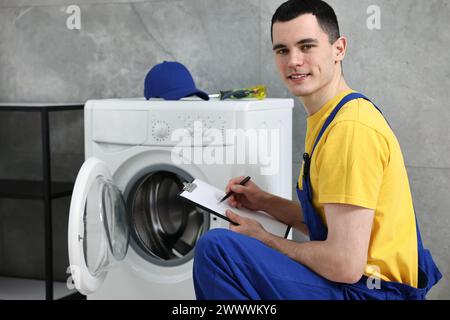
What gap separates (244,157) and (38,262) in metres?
1.55

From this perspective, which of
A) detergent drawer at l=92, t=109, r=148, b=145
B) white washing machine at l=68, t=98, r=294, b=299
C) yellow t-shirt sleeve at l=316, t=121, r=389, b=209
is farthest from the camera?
detergent drawer at l=92, t=109, r=148, b=145

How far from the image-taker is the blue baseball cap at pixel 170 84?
91.1 inches

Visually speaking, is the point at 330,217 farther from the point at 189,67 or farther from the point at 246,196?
the point at 189,67

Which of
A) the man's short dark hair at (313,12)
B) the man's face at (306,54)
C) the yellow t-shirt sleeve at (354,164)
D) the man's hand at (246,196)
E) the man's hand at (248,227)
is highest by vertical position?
the man's short dark hair at (313,12)

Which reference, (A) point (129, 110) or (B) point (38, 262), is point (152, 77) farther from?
(B) point (38, 262)

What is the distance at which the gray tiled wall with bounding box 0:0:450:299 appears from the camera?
8.13ft

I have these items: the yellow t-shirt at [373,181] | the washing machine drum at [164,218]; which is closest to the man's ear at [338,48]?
the yellow t-shirt at [373,181]

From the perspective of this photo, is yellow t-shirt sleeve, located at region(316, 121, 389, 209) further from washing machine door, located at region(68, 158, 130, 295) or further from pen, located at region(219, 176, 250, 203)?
washing machine door, located at region(68, 158, 130, 295)

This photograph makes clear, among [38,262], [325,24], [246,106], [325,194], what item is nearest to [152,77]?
[246,106]

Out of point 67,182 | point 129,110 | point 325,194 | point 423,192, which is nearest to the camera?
point 325,194

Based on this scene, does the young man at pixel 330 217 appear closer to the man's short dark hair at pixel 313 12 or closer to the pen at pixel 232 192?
the man's short dark hair at pixel 313 12

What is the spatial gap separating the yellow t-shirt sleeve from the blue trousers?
0.64 feet

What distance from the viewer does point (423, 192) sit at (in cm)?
252

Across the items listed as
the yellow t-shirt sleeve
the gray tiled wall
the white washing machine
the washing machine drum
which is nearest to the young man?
the yellow t-shirt sleeve
